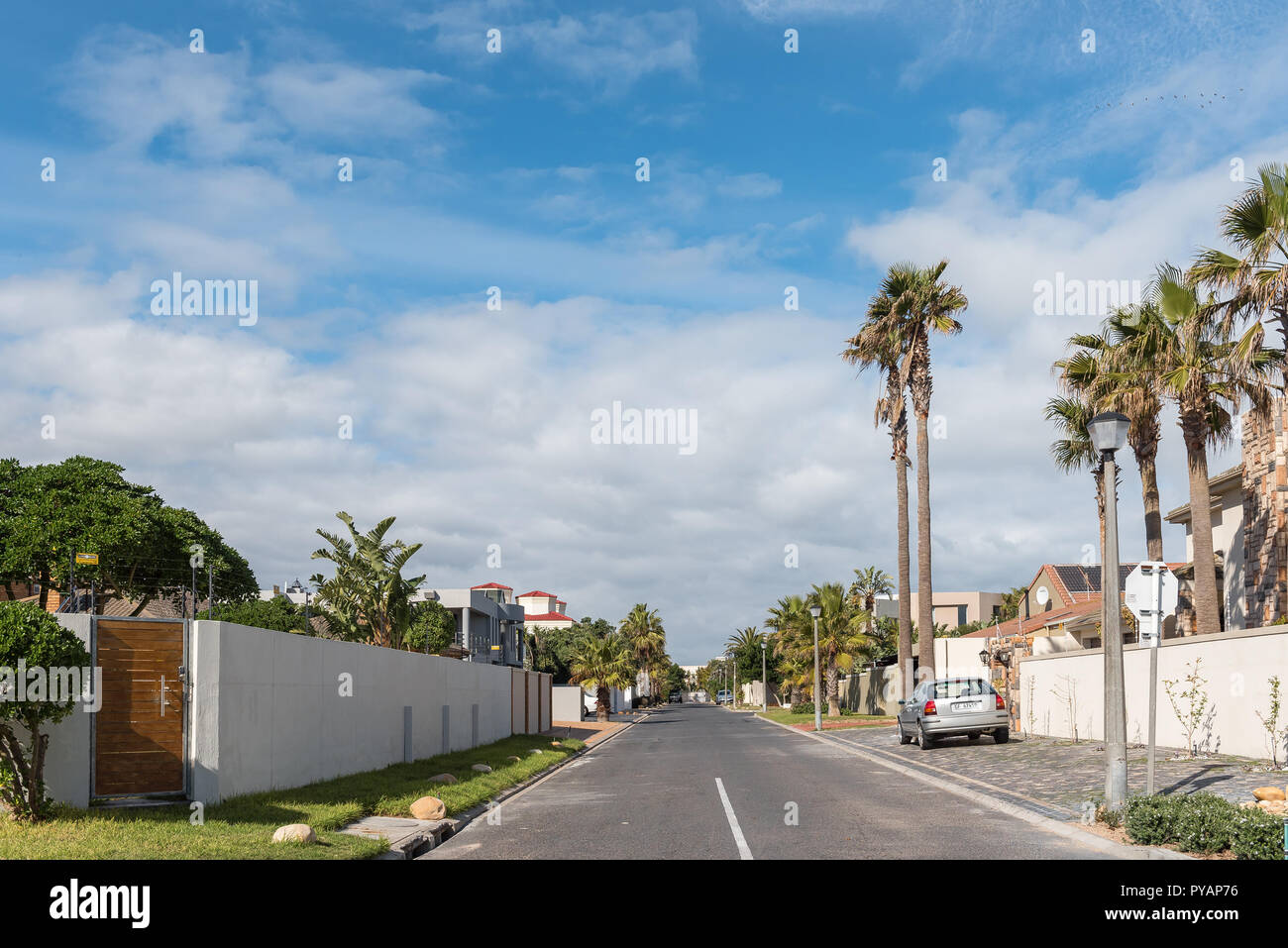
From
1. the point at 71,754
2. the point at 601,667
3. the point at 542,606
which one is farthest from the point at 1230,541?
the point at 542,606

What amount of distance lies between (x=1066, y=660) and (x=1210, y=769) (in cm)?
985

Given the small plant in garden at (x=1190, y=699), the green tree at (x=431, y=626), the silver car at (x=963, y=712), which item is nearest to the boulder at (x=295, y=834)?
the small plant in garden at (x=1190, y=699)

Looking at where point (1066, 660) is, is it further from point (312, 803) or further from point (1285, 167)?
point (312, 803)

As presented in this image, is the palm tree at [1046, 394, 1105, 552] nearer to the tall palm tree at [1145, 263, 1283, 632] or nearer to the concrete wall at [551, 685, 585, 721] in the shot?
the tall palm tree at [1145, 263, 1283, 632]

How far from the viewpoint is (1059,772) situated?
18.3m

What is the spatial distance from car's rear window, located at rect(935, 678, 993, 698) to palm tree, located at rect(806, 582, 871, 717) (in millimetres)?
27477

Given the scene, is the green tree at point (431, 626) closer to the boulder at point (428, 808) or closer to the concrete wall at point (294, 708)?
the concrete wall at point (294, 708)

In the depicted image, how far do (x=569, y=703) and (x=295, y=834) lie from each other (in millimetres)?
50929

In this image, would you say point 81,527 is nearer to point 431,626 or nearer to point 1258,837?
point 431,626

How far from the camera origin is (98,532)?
107 ft

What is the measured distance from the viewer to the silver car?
84.5ft

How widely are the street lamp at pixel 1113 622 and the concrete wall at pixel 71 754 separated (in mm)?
11515

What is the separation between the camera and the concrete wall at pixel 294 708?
42.9ft
